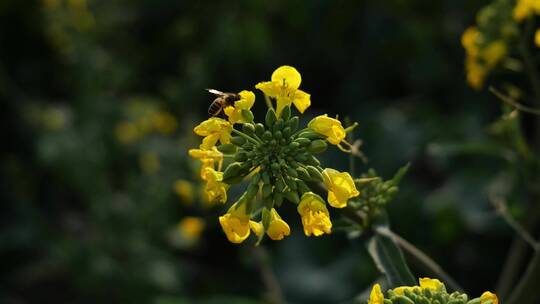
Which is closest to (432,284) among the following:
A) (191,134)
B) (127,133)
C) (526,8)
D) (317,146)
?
(317,146)

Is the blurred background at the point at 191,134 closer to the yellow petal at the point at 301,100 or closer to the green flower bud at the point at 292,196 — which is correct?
the yellow petal at the point at 301,100

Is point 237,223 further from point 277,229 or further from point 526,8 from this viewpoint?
point 526,8

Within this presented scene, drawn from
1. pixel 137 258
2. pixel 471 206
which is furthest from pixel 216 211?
pixel 471 206

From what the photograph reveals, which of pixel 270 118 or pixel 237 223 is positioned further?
pixel 270 118

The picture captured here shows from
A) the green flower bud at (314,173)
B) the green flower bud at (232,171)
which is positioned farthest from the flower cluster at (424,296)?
the green flower bud at (232,171)

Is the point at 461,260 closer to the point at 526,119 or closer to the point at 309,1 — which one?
the point at 526,119
